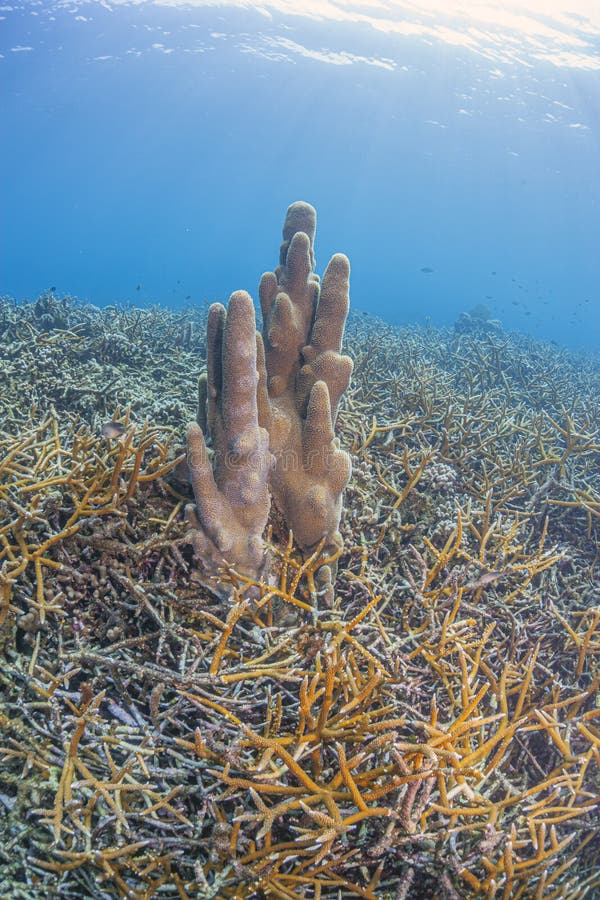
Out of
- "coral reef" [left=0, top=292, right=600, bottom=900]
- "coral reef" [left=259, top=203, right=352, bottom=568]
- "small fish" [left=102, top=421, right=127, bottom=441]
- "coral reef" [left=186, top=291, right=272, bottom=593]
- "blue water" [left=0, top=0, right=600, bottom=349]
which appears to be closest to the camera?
"coral reef" [left=0, top=292, right=600, bottom=900]

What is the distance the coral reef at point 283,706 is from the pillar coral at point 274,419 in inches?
9.2

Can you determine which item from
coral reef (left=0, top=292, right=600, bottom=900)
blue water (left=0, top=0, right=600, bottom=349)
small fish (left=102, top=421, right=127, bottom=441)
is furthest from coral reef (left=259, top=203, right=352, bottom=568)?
blue water (left=0, top=0, right=600, bottom=349)

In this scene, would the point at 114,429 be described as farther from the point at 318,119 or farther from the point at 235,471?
the point at 318,119

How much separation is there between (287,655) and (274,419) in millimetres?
1431

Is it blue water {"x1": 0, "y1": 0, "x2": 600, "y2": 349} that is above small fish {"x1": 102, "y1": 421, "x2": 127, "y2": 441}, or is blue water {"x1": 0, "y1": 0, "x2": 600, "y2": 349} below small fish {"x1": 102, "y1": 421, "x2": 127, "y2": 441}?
above

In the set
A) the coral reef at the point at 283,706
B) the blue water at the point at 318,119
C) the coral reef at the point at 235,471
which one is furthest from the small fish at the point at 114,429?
the blue water at the point at 318,119

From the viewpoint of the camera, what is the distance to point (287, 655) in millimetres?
2414

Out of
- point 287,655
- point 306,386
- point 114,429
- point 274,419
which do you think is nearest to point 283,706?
point 287,655

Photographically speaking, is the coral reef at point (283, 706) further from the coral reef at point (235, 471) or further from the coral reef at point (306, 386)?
the coral reef at point (306, 386)

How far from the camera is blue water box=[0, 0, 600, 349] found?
81.5ft

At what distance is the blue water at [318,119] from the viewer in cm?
2483

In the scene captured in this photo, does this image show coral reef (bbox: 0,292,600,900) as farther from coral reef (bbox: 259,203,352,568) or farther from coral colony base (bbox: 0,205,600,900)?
coral reef (bbox: 259,203,352,568)

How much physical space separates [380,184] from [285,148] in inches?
765

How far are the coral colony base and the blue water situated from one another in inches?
582
